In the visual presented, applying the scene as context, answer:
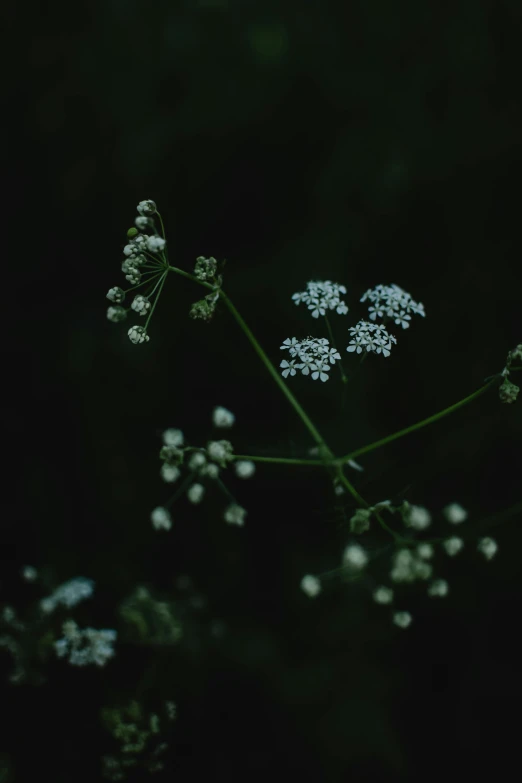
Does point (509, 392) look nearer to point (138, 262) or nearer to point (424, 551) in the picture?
point (424, 551)

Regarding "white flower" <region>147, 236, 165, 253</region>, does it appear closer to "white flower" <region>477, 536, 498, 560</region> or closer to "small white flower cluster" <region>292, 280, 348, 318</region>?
"small white flower cluster" <region>292, 280, 348, 318</region>

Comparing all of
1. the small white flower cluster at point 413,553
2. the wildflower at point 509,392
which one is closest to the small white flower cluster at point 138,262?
the small white flower cluster at point 413,553

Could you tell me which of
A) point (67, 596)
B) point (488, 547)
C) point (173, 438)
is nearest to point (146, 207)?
point (173, 438)

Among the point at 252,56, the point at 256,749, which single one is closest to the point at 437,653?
the point at 256,749

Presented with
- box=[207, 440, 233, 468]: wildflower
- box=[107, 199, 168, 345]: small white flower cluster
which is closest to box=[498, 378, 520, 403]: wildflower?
box=[207, 440, 233, 468]: wildflower

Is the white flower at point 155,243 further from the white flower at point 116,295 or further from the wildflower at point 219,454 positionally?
the wildflower at point 219,454

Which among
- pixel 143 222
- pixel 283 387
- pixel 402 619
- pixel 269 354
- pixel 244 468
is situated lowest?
pixel 402 619
